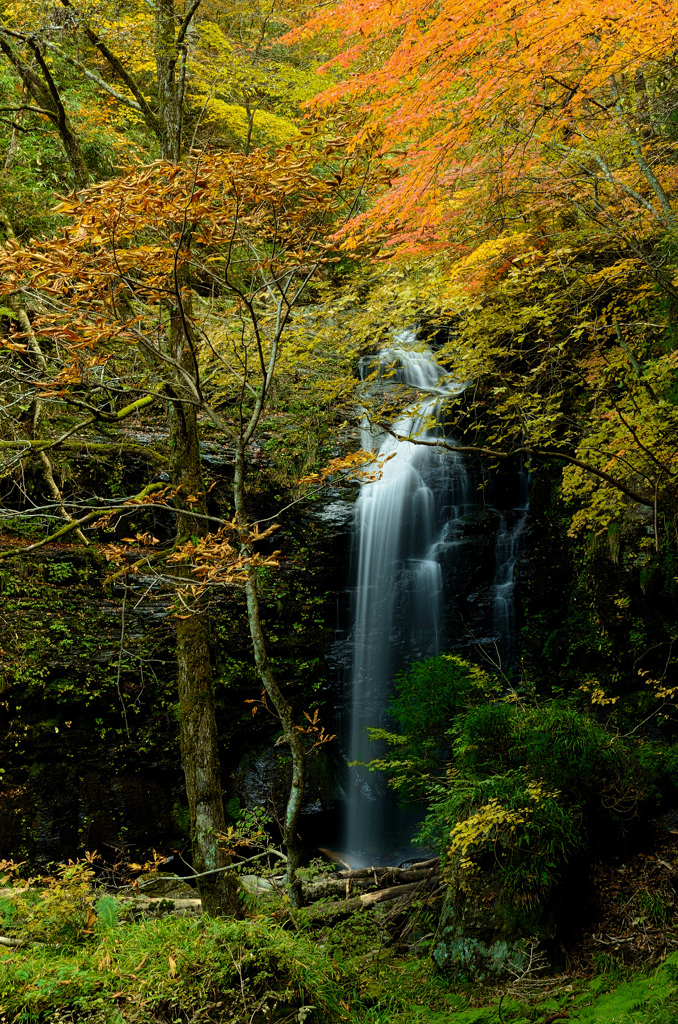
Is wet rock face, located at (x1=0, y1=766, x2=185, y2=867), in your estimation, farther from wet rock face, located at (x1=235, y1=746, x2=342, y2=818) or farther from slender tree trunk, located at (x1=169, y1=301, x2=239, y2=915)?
slender tree trunk, located at (x1=169, y1=301, x2=239, y2=915)

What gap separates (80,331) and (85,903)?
3.44 m

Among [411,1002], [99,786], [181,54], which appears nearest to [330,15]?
[181,54]

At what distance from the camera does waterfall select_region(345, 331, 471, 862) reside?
30.9ft

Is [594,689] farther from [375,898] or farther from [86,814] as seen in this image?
[86,814]

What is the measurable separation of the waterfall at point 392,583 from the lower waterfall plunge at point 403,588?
0.6 inches

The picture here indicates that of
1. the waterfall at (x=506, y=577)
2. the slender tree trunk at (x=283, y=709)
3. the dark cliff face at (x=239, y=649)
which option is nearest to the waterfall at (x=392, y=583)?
the dark cliff face at (x=239, y=649)

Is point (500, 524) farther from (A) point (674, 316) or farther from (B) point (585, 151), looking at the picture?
(B) point (585, 151)

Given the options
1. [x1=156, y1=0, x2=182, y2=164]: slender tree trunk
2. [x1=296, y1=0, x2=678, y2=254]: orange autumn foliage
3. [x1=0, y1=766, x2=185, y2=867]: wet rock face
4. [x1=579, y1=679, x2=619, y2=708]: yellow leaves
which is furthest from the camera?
[x1=579, y1=679, x2=619, y2=708]: yellow leaves

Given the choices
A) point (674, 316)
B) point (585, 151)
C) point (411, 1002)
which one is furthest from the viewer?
point (674, 316)

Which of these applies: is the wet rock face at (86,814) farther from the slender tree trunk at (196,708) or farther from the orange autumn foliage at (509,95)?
the orange autumn foliage at (509,95)

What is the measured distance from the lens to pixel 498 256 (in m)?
6.13

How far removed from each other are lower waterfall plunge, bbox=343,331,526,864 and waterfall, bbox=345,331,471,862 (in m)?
0.02

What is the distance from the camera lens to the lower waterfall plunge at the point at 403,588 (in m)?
9.38

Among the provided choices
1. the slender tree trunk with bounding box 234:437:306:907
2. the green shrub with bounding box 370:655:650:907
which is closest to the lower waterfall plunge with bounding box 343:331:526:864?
the green shrub with bounding box 370:655:650:907
